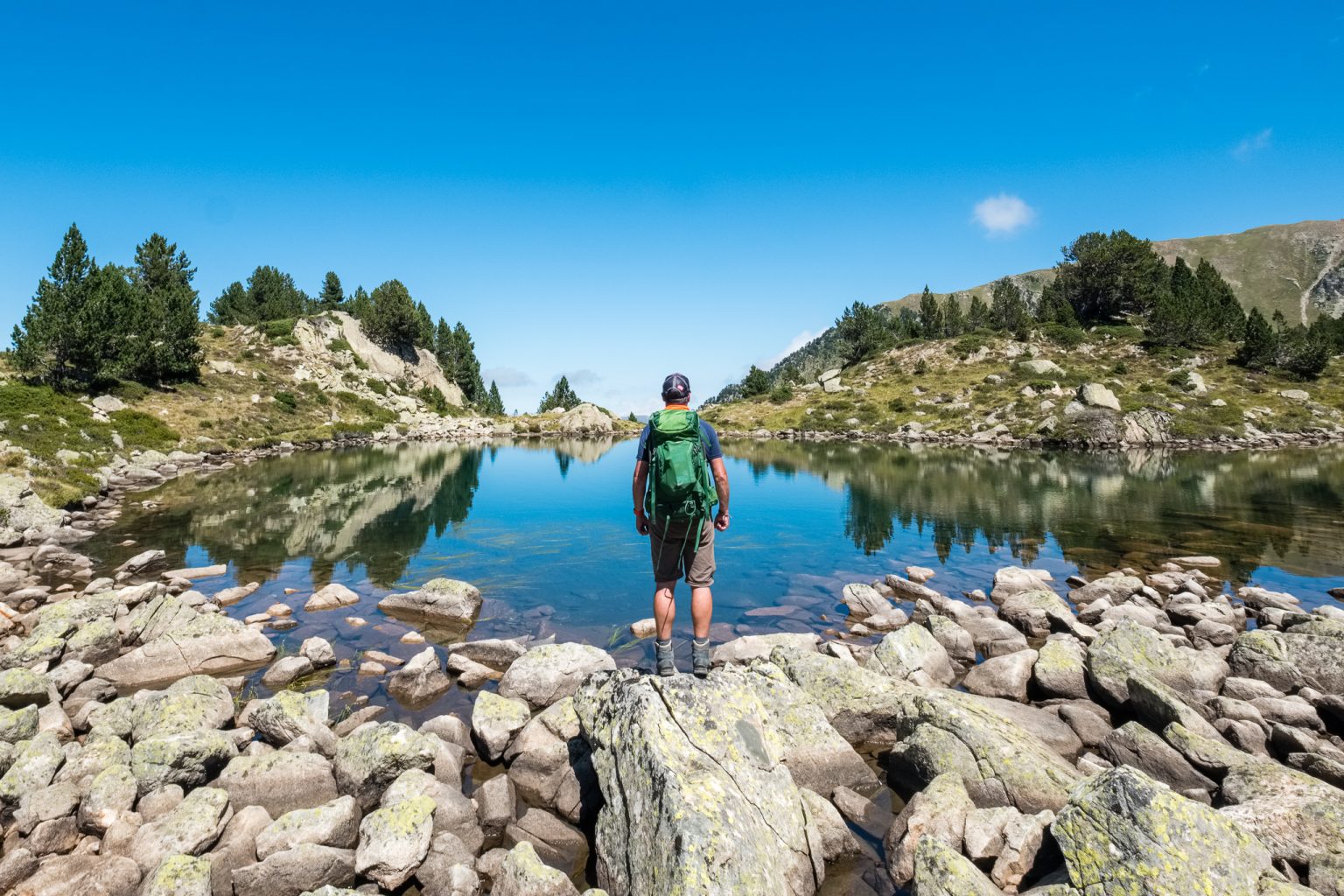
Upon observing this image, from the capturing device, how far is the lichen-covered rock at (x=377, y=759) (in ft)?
25.4

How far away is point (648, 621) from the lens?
1481cm

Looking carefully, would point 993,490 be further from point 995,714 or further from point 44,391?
point 44,391

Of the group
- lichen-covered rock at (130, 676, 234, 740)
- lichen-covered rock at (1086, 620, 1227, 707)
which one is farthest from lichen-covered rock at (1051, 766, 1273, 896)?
lichen-covered rock at (130, 676, 234, 740)

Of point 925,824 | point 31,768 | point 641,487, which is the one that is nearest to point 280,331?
point 31,768

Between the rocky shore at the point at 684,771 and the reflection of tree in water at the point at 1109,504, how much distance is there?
46.0 feet

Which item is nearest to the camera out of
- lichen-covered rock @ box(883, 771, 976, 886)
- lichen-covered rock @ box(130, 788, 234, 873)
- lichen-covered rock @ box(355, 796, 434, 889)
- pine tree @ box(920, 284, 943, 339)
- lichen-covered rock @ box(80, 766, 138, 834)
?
lichen-covered rock @ box(355, 796, 434, 889)

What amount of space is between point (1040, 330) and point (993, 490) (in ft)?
365

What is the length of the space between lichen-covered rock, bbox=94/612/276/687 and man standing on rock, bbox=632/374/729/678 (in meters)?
9.14

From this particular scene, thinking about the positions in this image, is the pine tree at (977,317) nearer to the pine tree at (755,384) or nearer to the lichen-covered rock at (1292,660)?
the pine tree at (755,384)

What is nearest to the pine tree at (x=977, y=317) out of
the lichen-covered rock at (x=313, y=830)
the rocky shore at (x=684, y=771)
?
the rocky shore at (x=684, y=771)

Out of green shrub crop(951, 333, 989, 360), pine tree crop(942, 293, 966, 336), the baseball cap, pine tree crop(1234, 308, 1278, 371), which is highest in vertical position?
→ pine tree crop(942, 293, 966, 336)

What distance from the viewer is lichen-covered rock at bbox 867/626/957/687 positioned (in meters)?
11.3

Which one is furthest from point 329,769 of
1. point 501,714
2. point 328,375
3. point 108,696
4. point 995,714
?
point 328,375

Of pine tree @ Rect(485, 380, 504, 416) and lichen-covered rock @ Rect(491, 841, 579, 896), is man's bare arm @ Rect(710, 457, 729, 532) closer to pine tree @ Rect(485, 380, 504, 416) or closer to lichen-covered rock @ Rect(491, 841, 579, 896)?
lichen-covered rock @ Rect(491, 841, 579, 896)
